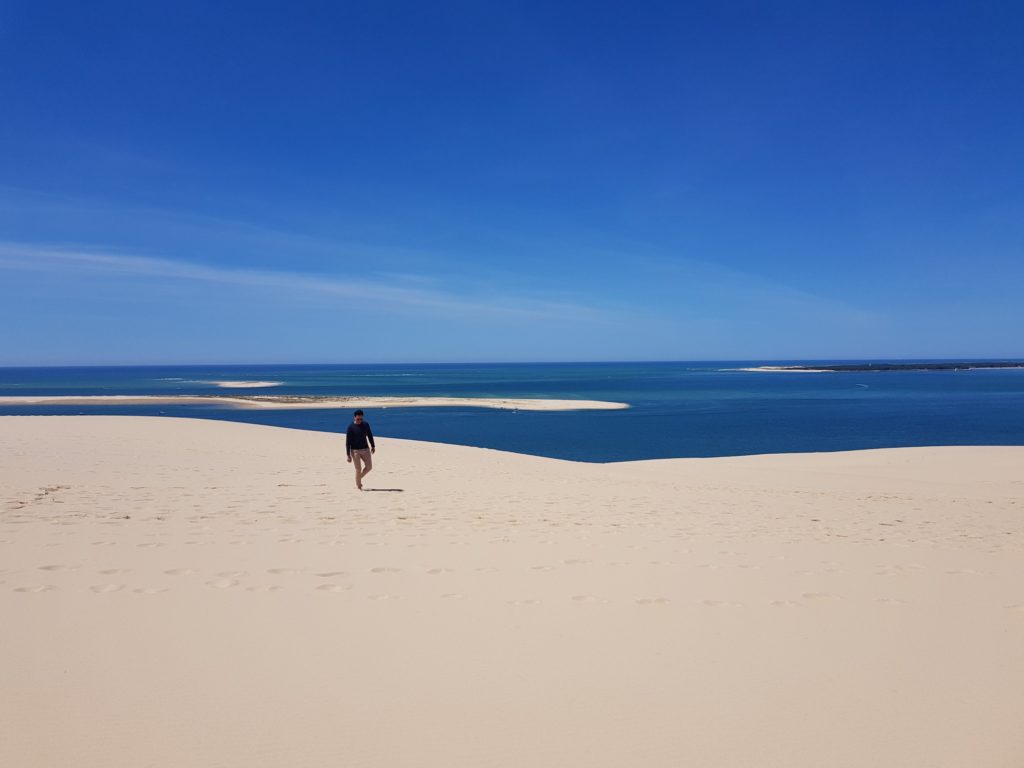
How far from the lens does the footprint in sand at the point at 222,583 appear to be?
5948 millimetres

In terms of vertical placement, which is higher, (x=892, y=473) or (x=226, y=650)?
(x=226, y=650)

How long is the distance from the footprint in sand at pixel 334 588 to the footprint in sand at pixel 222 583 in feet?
2.72

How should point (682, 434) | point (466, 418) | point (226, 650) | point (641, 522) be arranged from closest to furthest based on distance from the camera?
point (226, 650) → point (641, 522) → point (682, 434) → point (466, 418)

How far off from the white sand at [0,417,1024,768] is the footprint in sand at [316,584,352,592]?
32 mm

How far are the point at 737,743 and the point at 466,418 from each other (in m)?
44.7

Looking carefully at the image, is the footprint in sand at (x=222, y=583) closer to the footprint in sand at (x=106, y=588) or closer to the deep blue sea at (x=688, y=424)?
the footprint in sand at (x=106, y=588)

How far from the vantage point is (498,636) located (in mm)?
4961

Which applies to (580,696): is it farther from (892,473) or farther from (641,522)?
(892,473)

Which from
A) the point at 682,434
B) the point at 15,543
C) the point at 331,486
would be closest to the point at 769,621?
the point at 15,543

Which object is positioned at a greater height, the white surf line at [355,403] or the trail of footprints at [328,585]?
the trail of footprints at [328,585]

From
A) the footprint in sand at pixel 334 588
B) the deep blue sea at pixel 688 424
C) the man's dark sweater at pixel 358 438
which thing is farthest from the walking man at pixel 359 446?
the deep blue sea at pixel 688 424

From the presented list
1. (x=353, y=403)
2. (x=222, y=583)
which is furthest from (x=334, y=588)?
(x=353, y=403)

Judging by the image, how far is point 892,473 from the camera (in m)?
19.9

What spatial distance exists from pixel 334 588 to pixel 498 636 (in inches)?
76.0
